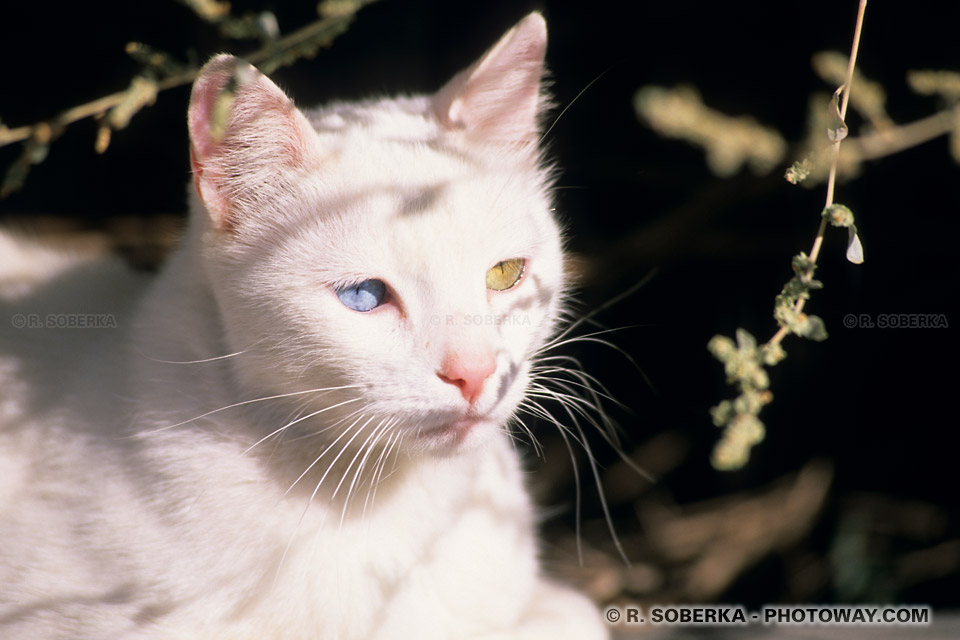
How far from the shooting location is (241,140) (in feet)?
4.04

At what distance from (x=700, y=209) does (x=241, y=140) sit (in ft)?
4.06

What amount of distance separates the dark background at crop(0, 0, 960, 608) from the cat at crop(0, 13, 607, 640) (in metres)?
0.69

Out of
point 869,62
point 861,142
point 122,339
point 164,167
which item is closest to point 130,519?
point 122,339

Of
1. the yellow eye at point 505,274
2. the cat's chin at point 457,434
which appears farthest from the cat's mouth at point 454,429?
the yellow eye at point 505,274

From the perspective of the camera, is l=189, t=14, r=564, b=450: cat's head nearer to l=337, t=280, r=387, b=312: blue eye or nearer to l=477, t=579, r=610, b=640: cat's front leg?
l=337, t=280, r=387, b=312: blue eye

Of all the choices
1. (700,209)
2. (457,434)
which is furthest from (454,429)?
(700,209)

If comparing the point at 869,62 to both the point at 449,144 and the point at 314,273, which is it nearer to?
the point at 449,144

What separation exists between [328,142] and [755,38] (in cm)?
127

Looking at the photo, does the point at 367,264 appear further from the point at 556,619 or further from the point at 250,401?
the point at 556,619

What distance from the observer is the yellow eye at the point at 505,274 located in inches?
51.9

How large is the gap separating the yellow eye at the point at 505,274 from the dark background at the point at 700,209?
59cm

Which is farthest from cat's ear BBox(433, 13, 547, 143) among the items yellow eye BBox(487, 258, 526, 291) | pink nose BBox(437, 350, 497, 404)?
pink nose BBox(437, 350, 497, 404)

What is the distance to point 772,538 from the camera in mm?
2227

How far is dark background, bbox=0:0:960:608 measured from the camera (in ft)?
6.60
